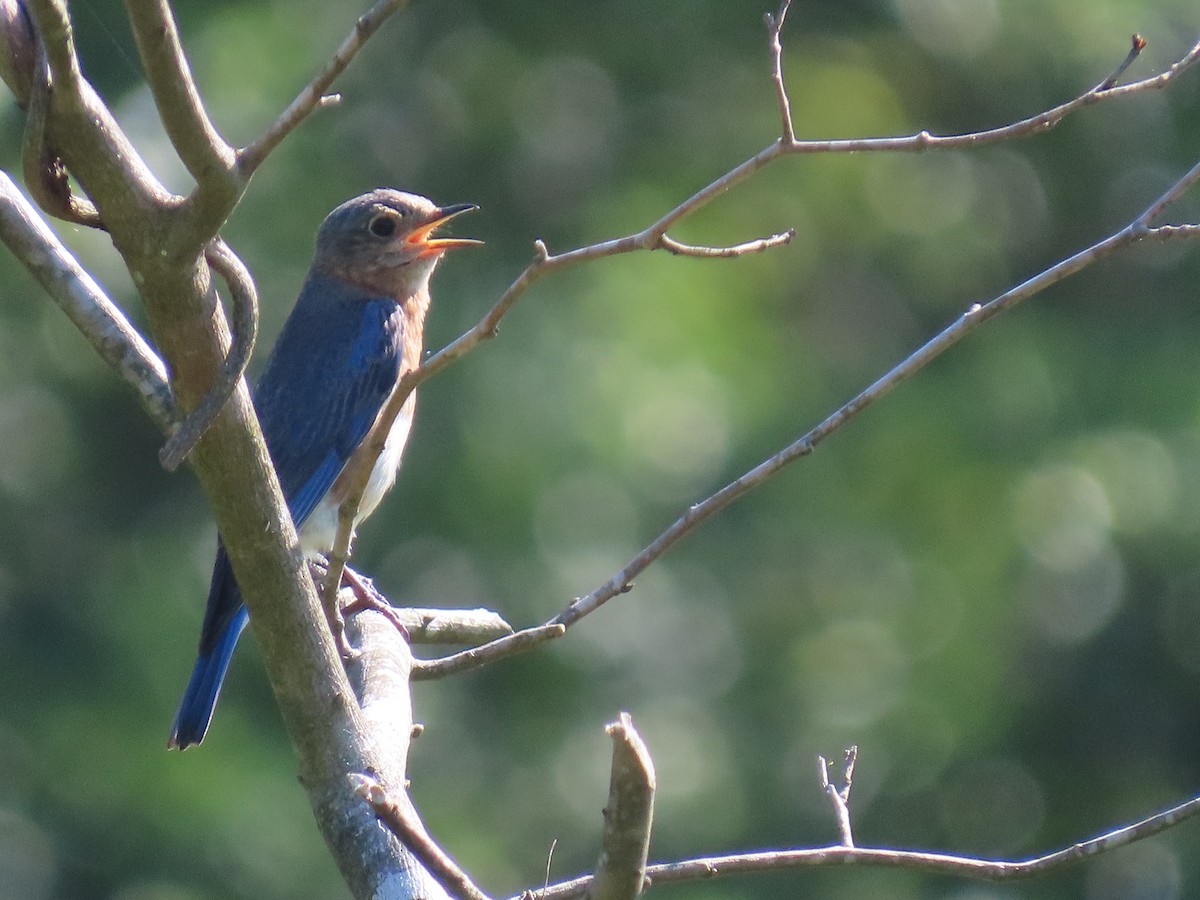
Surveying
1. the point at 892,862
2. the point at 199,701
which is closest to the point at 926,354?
the point at 892,862

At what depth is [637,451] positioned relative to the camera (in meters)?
7.63

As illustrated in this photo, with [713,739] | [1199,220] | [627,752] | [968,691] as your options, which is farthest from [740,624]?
[627,752]

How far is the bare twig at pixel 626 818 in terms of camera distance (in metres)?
1.97

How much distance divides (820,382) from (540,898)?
6397 mm

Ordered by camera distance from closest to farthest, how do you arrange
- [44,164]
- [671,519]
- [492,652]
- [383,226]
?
[44,164] → [492,652] → [383,226] → [671,519]

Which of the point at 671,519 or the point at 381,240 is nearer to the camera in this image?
the point at 381,240

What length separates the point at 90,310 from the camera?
2.40 metres

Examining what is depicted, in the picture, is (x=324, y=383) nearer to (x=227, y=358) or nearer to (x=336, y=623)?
(x=336, y=623)

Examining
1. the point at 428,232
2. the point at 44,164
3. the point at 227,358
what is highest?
the point at 44,164

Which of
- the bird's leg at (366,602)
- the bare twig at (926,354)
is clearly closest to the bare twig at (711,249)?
the bare twig at (926,354)

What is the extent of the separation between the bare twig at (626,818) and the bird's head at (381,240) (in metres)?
3.68

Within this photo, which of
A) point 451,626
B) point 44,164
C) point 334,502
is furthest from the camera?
point 334,502

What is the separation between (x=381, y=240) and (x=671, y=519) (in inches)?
106

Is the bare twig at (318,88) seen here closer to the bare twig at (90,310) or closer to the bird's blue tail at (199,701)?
the bare twig at (90,310)
